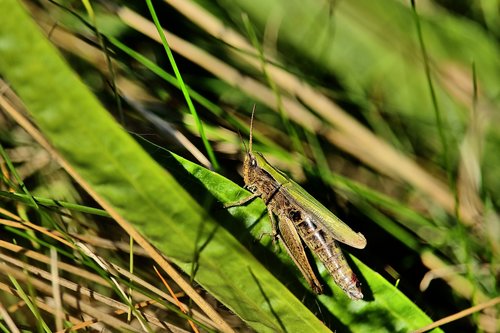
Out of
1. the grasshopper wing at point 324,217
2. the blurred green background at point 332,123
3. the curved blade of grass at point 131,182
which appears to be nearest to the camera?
the curved blade of grass at point 131,182

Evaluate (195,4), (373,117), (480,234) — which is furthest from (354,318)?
(195,4)

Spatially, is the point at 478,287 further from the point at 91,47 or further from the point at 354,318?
the point at 91,47

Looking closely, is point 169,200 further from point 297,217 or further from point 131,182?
point 297,217

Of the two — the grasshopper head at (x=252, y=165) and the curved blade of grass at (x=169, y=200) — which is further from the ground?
the grasshopper head at (x=252, y=165)

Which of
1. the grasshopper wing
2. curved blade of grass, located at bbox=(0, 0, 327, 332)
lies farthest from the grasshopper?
curved blade of grass, located at bbox=(0, 0, 327, 332)

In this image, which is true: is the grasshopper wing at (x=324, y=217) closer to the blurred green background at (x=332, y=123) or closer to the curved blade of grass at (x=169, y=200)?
the blurred green background at (x=332, y=123)

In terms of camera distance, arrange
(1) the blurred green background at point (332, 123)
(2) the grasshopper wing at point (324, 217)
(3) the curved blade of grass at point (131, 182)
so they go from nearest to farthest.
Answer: (3) the curved blade of grass at point (131, 182) < (1) the blurred green background at point (332, 123) < (2) the grasshopper wing at point (324, 217)

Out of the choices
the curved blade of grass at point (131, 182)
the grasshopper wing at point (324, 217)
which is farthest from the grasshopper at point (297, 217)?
the curved blade of grass at point (131, 182)

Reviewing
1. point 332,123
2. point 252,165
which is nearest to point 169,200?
point 252,165
